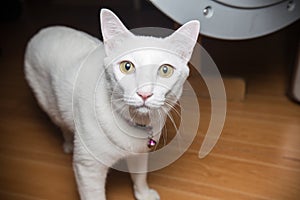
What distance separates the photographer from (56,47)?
915mm

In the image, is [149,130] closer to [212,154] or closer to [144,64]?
[144,64]

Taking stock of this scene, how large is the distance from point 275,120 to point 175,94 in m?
0.66

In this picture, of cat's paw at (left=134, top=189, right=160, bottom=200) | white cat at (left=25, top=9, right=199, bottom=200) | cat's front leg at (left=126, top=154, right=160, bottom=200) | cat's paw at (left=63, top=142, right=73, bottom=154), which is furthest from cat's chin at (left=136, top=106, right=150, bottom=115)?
cat's paw at (left=63, top=142, right=73, bottom=154)

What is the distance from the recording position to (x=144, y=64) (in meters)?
0.60

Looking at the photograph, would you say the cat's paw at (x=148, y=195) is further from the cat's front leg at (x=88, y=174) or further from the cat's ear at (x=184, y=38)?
the cat's ear at (x=184, y=38)

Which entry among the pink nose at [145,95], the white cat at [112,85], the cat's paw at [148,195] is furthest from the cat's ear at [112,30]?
the cat's paw at [148,195]

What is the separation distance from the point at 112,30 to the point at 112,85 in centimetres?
10

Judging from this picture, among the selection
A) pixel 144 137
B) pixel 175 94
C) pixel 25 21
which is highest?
pixel 175 94

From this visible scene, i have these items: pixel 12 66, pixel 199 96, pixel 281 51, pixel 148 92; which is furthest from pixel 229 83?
pixel 12 66

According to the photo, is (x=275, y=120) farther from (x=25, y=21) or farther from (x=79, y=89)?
(x=25, y=21)

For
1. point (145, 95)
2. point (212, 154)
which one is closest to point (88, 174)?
point (145, 95)

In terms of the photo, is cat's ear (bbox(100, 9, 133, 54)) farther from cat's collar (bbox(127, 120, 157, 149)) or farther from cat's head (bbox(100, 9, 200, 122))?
cat's collar (bbox(127, 120, 157, 149))

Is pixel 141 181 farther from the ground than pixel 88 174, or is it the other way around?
pixel 88 174

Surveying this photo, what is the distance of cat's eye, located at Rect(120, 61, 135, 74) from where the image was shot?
2.03 ft
